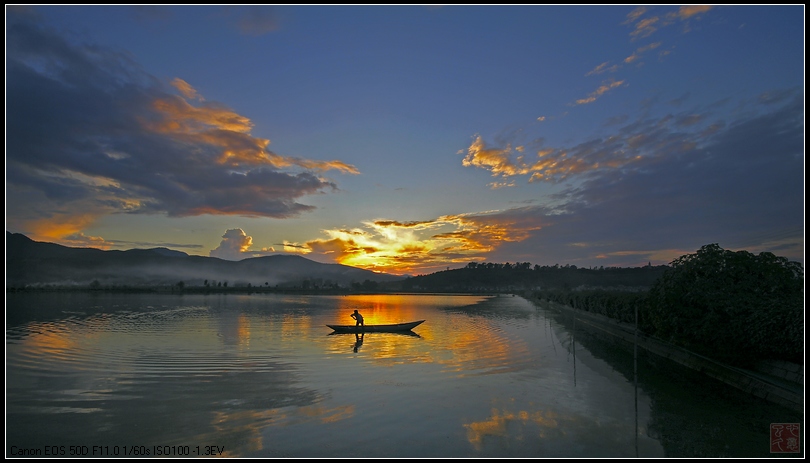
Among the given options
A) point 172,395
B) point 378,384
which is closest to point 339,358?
point 378,384

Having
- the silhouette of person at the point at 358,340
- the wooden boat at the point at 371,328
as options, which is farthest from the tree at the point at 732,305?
the wooden boat at the point at 371,328

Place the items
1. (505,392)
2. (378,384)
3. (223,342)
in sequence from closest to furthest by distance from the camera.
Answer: (505,392), (378,384), (223,342)

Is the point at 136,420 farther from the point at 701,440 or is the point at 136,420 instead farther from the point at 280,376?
the point at 701,440

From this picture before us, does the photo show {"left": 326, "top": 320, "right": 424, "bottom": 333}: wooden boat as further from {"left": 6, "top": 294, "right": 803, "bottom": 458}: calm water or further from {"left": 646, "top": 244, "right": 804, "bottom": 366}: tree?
{"left": 646, "top": 244, "right": 804, "bottom": 366}: tree

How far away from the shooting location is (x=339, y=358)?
21672 millimetres

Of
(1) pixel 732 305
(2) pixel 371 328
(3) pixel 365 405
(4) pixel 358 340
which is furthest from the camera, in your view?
(2) pixel 371 328

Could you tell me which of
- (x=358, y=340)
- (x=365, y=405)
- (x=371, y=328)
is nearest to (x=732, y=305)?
(x=365, y=405)

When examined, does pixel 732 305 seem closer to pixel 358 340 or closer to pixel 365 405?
pixel 365 405

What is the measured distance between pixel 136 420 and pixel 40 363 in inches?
464

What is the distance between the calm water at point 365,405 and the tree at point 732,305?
149 centimetres

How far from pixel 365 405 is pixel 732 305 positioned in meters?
12.5

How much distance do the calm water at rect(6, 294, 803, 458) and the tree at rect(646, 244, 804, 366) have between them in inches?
58.5

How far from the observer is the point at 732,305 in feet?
53.1

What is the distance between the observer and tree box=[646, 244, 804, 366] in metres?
13.9
